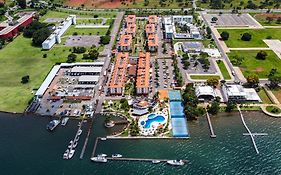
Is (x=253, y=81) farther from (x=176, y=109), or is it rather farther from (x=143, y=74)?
(x=143, y=74)

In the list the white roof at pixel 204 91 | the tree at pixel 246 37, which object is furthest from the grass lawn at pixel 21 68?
the tree at pixel 246 37

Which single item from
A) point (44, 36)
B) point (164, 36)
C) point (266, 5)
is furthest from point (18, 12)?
point (266, 5)

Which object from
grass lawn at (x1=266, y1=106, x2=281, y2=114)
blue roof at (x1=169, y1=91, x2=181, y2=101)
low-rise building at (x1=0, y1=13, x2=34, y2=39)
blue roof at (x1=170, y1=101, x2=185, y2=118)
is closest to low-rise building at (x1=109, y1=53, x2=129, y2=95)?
blue roof at (x1=169, y1=91, x2=181, y2=101)

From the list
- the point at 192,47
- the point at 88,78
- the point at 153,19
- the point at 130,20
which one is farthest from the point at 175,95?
the point at 153,19

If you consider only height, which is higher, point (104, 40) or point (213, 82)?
point (104, 40)

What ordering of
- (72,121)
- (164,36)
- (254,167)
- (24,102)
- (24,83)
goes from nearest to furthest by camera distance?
(254,167)
(72,121)
(24,102)
(24,83)
(164,36)

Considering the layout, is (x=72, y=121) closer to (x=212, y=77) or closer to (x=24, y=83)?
(x=24, y=83)
